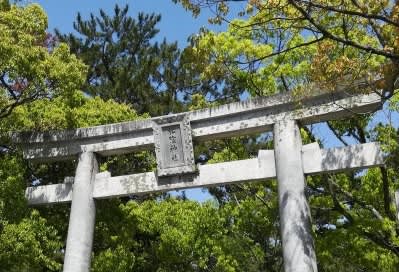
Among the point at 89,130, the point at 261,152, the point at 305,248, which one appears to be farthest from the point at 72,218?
the point at 305,248

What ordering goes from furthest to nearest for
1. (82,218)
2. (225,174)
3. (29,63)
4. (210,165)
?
1. (82,218)
2. (210,165)
3. (225,174)
4. (29,63)

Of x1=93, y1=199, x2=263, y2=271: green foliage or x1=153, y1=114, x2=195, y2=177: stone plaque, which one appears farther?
x1=93, y1=199, x2=263, y2=271: green foliage

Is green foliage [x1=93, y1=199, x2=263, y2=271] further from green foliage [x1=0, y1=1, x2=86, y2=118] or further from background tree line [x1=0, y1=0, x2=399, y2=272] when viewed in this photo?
green foliage [x1=0, y1=1, x2=86, y2=118]

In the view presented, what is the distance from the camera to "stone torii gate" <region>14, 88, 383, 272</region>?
9.15m

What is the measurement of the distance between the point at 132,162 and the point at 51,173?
7.21ft

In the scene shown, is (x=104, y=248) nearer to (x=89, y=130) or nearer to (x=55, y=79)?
(x=89, y=130)

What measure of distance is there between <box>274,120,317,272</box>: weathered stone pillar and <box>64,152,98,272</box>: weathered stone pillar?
4.16 meters

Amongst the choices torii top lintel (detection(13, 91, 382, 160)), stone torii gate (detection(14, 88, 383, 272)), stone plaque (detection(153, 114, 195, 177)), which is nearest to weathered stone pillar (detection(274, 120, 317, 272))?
stone torii gate (detection(14, 88, 383, 272))

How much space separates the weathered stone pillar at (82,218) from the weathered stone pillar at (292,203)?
416 centimetres

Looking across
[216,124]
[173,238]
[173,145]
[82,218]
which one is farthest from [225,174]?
[173,238]

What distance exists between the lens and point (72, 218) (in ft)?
34.5

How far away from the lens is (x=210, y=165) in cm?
1026

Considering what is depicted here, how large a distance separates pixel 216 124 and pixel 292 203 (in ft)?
8.21

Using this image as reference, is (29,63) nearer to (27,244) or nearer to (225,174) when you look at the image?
(27,244)
